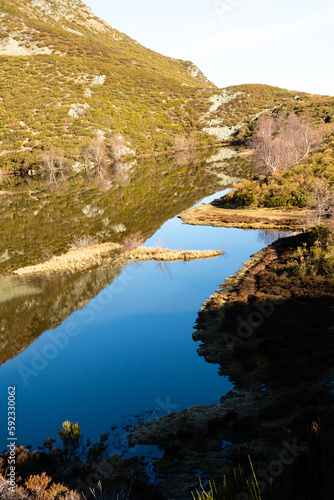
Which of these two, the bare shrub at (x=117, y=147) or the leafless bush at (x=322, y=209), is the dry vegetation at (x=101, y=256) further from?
the bare shrub at (x=117, y=147)

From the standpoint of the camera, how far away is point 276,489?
14.0 feet

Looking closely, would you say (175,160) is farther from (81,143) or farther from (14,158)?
(14,158)

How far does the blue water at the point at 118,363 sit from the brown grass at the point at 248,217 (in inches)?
448

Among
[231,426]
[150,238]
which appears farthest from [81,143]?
[231,426]

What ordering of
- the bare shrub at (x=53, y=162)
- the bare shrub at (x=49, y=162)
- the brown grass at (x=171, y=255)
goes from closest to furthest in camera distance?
the brown grass at (x=171, y=255), the bare shrub at (x=49, y=162), the bare shrub at (x=53, y=162)

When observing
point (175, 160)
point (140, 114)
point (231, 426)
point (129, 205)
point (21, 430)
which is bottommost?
point (21, 430)

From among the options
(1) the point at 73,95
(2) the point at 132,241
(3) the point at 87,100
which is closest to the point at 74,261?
(2) the point at 132,241

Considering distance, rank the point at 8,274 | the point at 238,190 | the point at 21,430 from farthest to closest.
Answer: the point at 238,190
the point at 8,274
the point at 21,430

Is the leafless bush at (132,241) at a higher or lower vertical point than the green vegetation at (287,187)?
lower

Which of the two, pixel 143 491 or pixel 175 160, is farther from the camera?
pixel 175 160

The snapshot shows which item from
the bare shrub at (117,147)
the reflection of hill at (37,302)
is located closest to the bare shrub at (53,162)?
the bare shrub at (117,147)

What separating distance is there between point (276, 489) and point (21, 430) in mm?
10536

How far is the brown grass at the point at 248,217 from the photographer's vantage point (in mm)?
35062

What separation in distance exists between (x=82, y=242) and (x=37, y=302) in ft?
36.9
